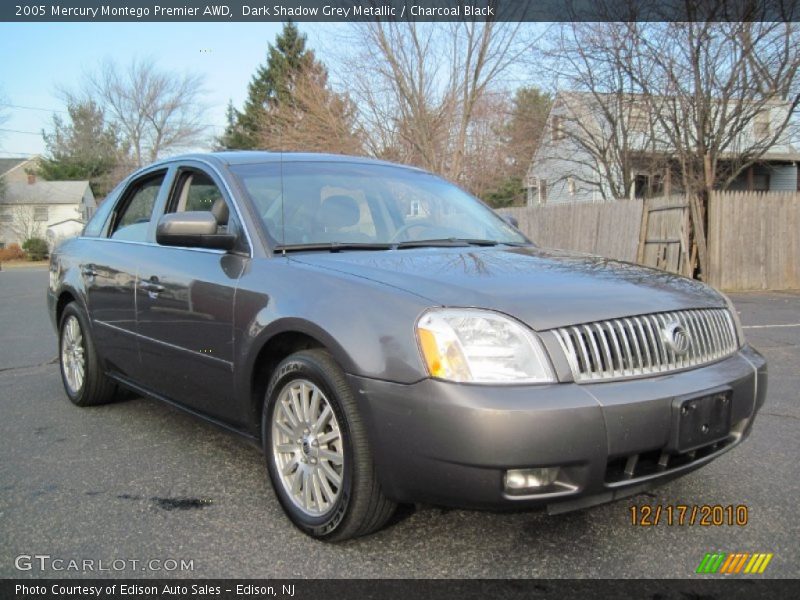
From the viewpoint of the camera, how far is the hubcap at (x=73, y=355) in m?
4.79

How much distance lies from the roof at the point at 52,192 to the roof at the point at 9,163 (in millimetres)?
5169

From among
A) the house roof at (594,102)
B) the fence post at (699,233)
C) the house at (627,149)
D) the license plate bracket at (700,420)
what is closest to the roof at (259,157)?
the license plate bracket at (700,420)

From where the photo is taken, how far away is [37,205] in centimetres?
5738

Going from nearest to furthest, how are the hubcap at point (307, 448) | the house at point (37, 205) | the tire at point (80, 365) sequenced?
the hubcap at point (307, 448) < the tire at point (80, 365) < the house at point (37, 205)

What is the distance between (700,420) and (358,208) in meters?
1.95

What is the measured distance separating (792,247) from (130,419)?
1260cm

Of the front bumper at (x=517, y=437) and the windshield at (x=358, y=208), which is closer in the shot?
the front bumper at (x=517, y=437)

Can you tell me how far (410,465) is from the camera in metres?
2.34

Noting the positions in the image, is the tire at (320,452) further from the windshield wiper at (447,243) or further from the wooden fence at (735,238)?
the wooden fence at (735,238)

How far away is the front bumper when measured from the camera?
7.26ft

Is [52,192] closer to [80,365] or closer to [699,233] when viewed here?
[699,233]
